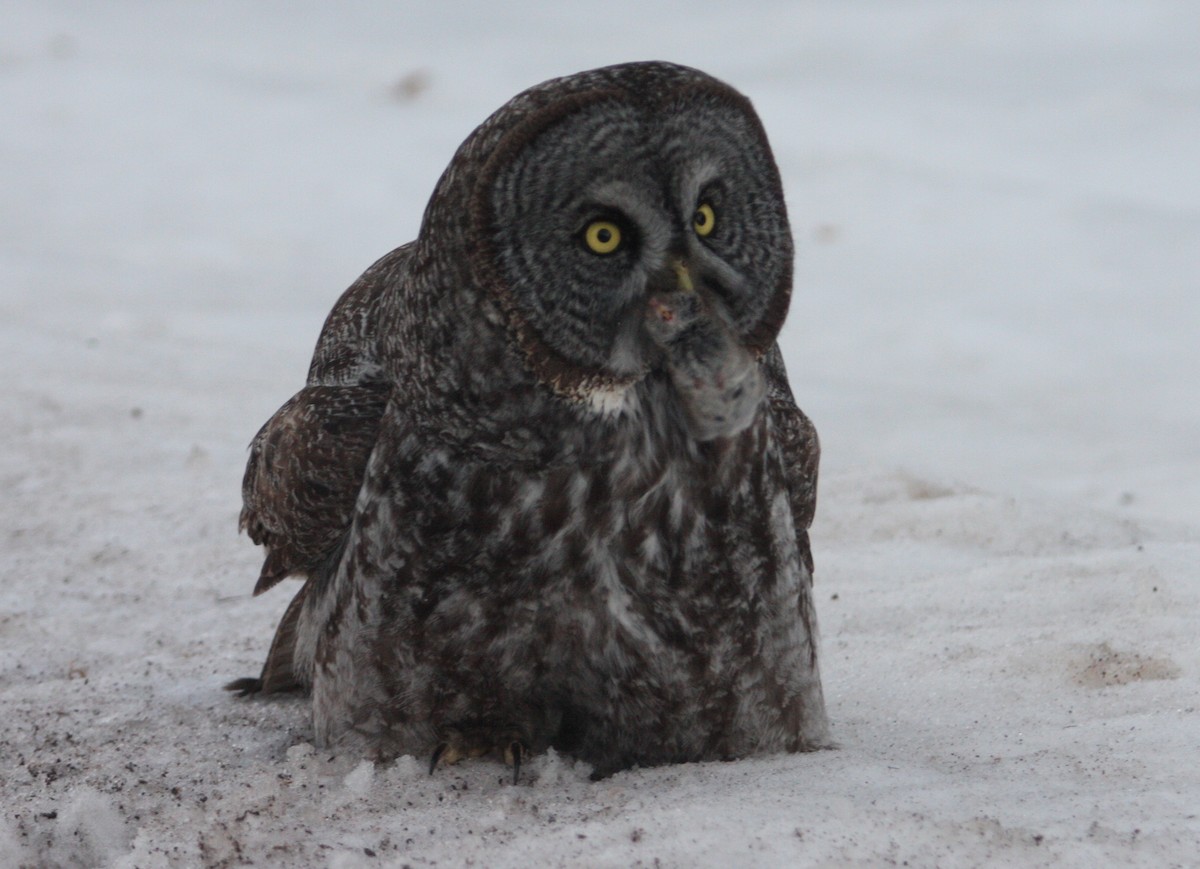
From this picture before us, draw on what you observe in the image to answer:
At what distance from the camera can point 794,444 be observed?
3.07 metres

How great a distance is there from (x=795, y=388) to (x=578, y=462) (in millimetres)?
4618

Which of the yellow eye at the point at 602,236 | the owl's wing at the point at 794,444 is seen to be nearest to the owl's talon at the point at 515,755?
the owl's wing at the point at 794,444

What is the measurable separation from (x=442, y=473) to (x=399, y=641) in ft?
1.09

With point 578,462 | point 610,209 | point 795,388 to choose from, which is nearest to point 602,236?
point 610,209

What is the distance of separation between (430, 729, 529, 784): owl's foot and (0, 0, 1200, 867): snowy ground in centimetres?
3

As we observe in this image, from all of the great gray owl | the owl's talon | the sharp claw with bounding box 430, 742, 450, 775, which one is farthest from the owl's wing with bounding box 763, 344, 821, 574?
the sharp claw with bounding box 430, 742, 450, 775

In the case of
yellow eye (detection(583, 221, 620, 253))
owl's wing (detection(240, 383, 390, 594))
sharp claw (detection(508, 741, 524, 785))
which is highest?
yellow eye (detection(583, 221, 620, 253))

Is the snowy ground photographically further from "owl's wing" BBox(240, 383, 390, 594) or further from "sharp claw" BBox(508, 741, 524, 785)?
"owl's wing" BBox(240, 383, 390, 594)

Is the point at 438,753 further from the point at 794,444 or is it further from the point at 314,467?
the point at 794,444

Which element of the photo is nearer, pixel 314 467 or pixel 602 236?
pixel 602 236

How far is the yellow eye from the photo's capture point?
259 centimetres

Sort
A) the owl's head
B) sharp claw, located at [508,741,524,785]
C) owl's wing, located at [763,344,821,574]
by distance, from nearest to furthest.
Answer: the owl's head → sharp claw, located at [508,741,524,785] → owl's wing, located at [763,344,821,574]

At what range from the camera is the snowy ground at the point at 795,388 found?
8.84ft

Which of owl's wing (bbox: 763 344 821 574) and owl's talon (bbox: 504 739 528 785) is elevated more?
owl's wing (bbox: 763 344 821 574)
